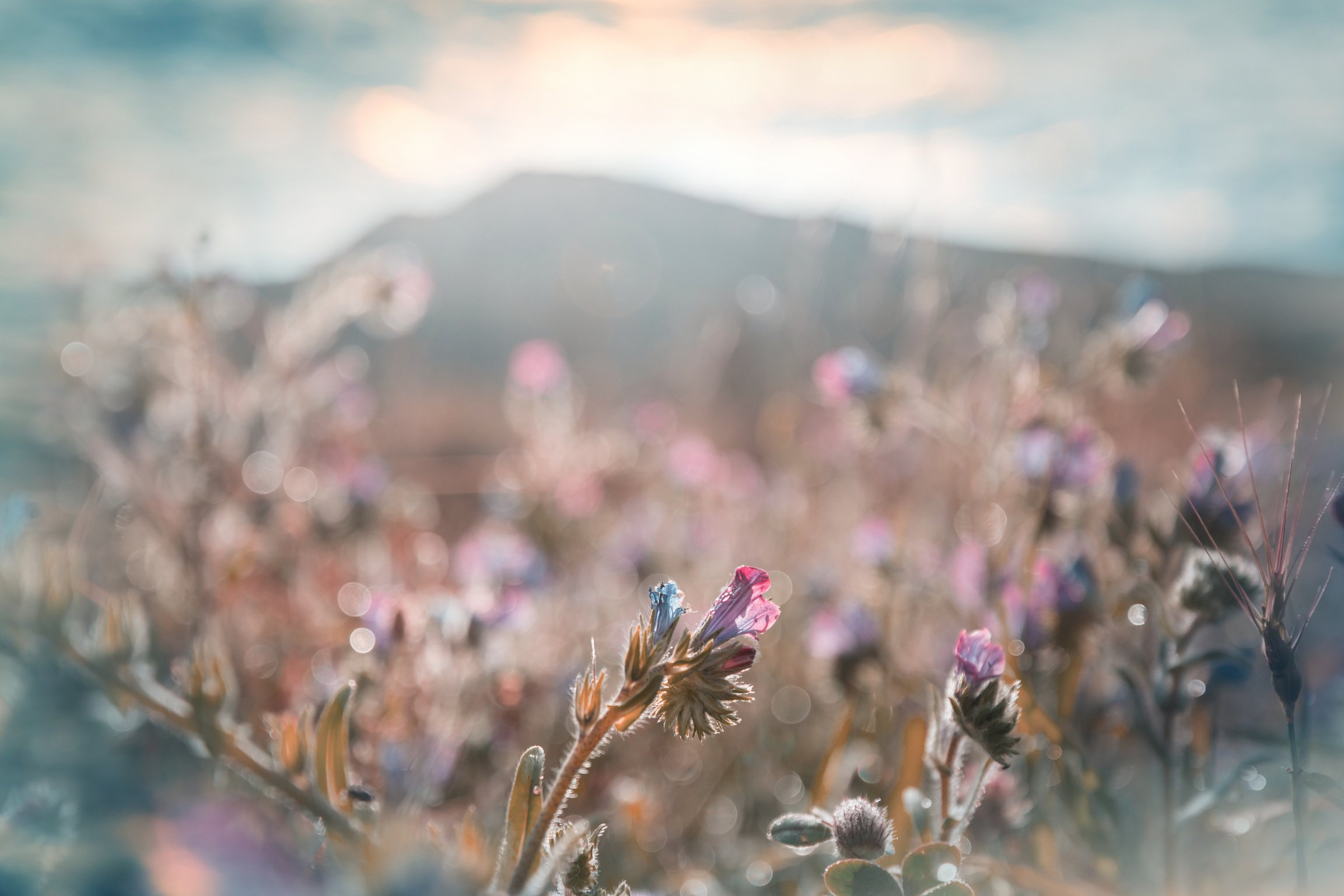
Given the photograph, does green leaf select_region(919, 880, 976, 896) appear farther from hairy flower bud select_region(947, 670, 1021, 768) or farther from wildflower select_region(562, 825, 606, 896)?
wildflower select_region(562, 825, 606, 896)

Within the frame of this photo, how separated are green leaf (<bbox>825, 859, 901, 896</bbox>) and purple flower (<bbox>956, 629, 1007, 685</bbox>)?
0.14m

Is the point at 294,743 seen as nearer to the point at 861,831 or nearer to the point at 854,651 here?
the point at 861,831

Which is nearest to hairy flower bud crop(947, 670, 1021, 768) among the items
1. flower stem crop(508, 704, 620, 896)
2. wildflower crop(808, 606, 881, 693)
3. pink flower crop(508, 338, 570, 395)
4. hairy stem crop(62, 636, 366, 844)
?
flower stem crop(508, 704, 620, 896)

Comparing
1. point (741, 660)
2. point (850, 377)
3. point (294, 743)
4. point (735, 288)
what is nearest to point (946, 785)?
point (741, 660)

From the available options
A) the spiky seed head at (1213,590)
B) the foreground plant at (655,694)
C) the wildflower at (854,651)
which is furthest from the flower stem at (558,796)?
the wildflower at (854,651)

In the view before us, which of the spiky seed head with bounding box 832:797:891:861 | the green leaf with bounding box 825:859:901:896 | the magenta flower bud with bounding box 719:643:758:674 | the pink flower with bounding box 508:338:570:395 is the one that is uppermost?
the magenta flower bud with bounding box 719:643:758:674

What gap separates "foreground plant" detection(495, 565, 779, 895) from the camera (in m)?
0.54

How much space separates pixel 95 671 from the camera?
67cm

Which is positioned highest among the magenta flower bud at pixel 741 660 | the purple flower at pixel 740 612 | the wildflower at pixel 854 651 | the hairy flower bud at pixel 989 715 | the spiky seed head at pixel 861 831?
the purple flower at pixel 740 612

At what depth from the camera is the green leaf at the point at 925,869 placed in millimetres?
597

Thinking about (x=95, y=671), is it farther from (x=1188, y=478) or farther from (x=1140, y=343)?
(x=1140, y=343)

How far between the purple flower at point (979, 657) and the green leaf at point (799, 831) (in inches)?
5.8

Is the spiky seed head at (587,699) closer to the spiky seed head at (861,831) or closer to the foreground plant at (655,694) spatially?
the foreground plant at (655,694)

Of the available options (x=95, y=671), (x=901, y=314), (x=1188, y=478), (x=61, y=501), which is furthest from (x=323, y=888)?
(x=901, y=314)
